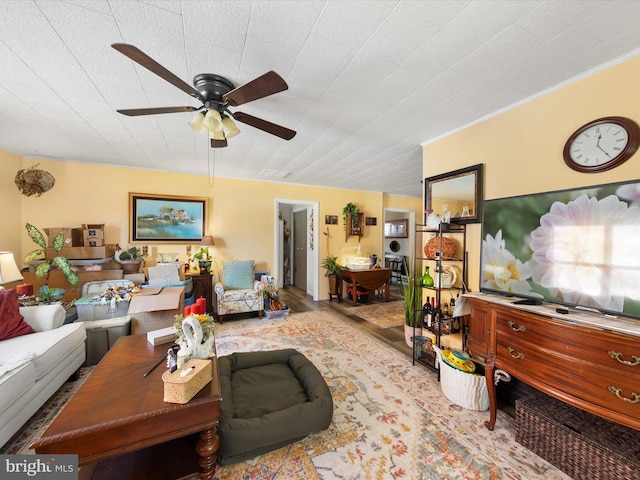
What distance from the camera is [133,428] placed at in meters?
1.07

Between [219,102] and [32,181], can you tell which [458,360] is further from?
[32,181]

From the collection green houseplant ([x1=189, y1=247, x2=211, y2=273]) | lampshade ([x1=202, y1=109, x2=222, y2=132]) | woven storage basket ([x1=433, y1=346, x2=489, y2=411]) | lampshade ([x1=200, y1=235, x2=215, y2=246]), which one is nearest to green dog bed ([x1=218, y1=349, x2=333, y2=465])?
woven storage basket ([x1=433, y1=346, x2=489, y2=411])

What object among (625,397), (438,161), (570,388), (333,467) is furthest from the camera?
(438,161)

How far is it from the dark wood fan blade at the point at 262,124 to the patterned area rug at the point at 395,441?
2.07 metres

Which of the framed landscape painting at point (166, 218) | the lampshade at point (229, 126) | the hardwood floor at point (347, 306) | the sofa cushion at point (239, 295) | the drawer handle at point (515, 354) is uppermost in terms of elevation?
the lampshade at point (229, 126)

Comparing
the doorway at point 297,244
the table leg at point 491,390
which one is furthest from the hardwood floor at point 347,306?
the table leg at point 491,390

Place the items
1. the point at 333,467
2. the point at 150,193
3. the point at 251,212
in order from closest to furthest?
the point at 333,467 → the point at 150,193 → the point at 251,212

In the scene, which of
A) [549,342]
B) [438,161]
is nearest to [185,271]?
[438,161]

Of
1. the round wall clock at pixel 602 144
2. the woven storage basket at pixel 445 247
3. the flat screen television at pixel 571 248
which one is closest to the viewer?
the flat screen television at pixel 571 248

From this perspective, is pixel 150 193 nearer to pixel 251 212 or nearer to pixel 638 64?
pixel 251 212

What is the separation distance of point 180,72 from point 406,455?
2.76 m

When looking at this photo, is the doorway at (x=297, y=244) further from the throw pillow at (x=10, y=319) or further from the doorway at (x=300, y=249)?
the throw pillow at (x=10, y=319)

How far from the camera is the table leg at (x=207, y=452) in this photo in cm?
120

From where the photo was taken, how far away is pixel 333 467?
1385 mm
